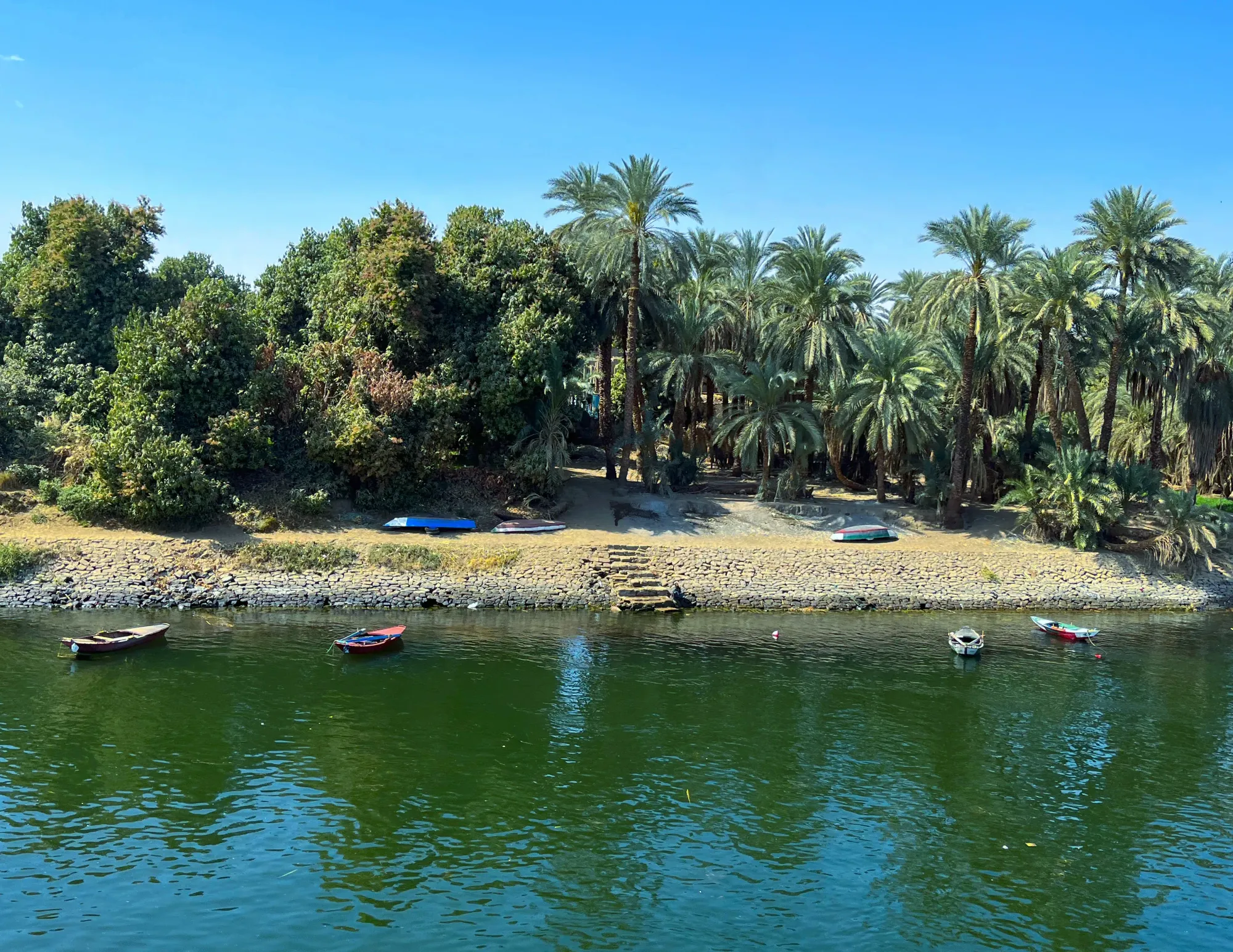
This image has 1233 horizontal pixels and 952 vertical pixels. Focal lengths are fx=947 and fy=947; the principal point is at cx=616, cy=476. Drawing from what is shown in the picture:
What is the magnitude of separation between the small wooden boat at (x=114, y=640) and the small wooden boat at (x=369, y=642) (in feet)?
22.8

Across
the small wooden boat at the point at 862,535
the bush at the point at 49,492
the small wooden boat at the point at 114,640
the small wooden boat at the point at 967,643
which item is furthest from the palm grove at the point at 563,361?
the small wooden boat at the point at 967,643

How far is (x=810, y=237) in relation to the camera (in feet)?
180

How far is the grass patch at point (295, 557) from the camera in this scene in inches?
1751

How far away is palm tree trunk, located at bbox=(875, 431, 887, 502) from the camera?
2178 inches

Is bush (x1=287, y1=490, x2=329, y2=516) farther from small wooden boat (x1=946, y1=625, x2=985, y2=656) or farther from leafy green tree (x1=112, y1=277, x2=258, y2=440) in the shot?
small wooden boat (x1=946, y1=625, x2=985, y2=656)

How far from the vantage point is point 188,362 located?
1896 inches

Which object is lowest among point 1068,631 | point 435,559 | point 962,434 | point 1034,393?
point 1068,631

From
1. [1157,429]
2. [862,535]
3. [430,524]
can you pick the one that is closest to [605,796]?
[430,524]

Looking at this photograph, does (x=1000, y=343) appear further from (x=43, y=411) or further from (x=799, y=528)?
(x=43, y=411)

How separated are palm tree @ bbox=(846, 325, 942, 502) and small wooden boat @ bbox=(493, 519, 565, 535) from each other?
719 inches

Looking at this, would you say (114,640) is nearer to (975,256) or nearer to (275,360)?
(275,360)

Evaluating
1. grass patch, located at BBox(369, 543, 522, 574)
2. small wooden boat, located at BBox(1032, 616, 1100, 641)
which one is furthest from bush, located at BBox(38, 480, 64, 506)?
small wooden boat, located at BBox(1032, 616, 1100, 641)

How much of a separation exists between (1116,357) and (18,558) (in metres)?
57.6

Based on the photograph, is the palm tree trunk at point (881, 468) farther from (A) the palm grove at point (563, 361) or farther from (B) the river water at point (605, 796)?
(B) the river water at point (605, 796)
